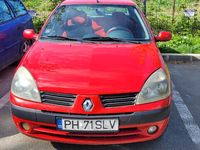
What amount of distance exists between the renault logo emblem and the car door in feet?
10.6

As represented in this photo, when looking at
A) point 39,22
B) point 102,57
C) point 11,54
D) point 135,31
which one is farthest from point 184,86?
point 39,22

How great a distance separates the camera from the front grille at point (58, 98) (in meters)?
3.53

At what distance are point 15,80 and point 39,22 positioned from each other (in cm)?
652

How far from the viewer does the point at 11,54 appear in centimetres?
679

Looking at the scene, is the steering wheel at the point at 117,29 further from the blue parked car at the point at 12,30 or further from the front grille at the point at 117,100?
the blue parked car at the point at 12,30

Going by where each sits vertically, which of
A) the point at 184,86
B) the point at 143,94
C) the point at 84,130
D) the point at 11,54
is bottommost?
the point at 184,86

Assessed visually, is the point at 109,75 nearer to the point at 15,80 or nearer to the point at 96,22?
the point at 15,80

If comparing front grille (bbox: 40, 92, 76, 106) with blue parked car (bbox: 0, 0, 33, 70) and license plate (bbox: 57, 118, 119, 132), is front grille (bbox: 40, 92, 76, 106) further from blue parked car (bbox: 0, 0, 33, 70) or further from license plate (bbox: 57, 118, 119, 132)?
blue parked car (bbox: 0, 0, 33, 70)

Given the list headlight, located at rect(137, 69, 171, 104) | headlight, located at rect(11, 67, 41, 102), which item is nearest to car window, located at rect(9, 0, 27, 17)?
headlight, located at rect(11, 67, 41, 102)

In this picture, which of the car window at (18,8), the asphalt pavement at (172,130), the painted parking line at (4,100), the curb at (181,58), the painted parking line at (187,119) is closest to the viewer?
the asphalt pavement at (172,130)

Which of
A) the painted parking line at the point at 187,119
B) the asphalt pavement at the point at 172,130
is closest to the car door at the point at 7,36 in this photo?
the asphalt pavement at the point at 172,130

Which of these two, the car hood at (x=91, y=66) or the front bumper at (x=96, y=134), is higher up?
the car hood at (x=91, y=66)

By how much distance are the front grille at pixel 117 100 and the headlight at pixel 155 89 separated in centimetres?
8

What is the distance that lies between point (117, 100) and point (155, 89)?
42cm
